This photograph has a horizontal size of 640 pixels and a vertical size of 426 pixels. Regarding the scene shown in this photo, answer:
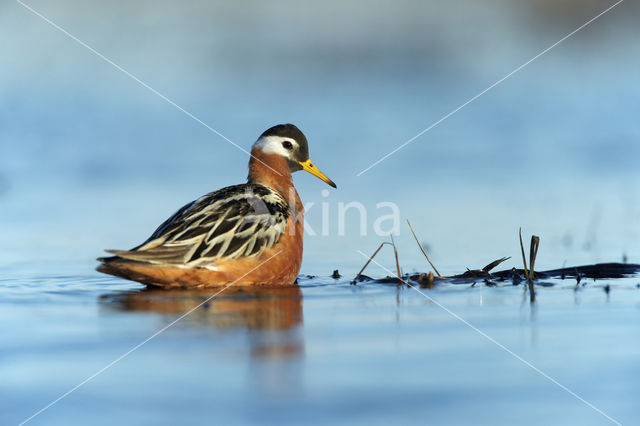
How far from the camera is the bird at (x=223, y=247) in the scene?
26.3 feet

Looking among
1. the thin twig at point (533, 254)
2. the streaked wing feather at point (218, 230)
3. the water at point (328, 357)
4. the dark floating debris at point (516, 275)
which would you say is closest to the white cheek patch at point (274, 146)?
the streaked wing feather at point (218, 230)

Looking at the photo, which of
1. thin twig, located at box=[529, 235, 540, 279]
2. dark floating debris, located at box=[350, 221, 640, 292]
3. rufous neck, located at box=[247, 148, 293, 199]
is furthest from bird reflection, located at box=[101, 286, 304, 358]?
thin twig, located at box=[529, 235, 540, 279]

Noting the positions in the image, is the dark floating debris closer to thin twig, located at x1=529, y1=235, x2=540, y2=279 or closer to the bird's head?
thin twig, located at x1=529, y1=235, x2=540, y2=279

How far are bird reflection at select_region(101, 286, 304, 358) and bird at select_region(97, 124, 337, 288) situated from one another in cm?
21

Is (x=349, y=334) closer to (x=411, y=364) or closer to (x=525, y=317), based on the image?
(x=411, y=364)

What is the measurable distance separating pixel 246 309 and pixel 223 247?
71.4 inches

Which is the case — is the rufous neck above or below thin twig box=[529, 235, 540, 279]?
above

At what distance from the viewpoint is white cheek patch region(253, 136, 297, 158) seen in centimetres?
1016

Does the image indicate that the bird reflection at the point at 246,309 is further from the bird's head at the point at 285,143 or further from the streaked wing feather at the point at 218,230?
the bird's head at the point at 285,143

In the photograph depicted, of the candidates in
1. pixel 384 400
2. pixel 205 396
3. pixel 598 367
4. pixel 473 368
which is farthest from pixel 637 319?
pixel 205 396

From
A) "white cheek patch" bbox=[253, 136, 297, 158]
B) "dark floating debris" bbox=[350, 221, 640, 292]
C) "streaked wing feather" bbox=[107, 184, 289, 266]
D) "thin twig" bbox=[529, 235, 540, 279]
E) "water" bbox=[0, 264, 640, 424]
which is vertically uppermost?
"white cheek patch" bbox=[253, 136, 297, 158]

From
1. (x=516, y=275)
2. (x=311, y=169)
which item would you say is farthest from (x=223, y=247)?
(x=516, y=275)

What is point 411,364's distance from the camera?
15.6 feet

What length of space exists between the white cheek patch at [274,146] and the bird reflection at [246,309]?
97.4 inches
